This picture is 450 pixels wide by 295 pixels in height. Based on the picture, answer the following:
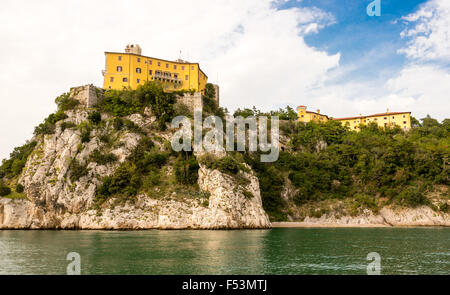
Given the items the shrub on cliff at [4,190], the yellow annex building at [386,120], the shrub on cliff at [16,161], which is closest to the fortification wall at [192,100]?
the shrub on cliff at [16,161]

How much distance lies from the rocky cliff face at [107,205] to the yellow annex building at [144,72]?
15718 mm

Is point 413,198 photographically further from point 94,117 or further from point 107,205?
point 94,117

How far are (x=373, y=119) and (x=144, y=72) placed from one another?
5702 cm

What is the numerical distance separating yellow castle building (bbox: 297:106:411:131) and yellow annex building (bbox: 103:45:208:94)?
33116 millimetres

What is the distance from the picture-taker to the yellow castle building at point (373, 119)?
84.6m

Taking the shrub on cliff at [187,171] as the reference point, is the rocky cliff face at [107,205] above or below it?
below

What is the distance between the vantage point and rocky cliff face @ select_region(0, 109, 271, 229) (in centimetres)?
4738

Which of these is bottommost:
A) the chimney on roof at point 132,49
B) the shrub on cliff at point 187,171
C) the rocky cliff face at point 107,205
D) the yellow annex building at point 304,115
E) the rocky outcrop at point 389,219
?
the rocky outcrop at point 389,219

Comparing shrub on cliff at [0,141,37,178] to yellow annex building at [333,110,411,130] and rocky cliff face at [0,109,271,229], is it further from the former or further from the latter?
yellow annex building at [333,110,411,130]

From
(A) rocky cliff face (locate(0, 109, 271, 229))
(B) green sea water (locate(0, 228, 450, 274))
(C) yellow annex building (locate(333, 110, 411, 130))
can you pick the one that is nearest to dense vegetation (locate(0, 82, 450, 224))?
(A) rocky cliff face (locate(0, 109, 271, 229))

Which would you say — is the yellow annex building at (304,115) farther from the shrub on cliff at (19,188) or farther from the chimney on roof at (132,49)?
the shrub on cliff at (19,188)

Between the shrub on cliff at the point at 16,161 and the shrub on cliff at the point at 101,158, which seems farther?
the shrub on cliff at the point at 16,161

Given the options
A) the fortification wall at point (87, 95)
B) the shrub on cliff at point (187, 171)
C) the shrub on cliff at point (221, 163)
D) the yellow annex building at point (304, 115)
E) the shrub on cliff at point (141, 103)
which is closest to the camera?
the shrub on cliff at point (221, 163)
